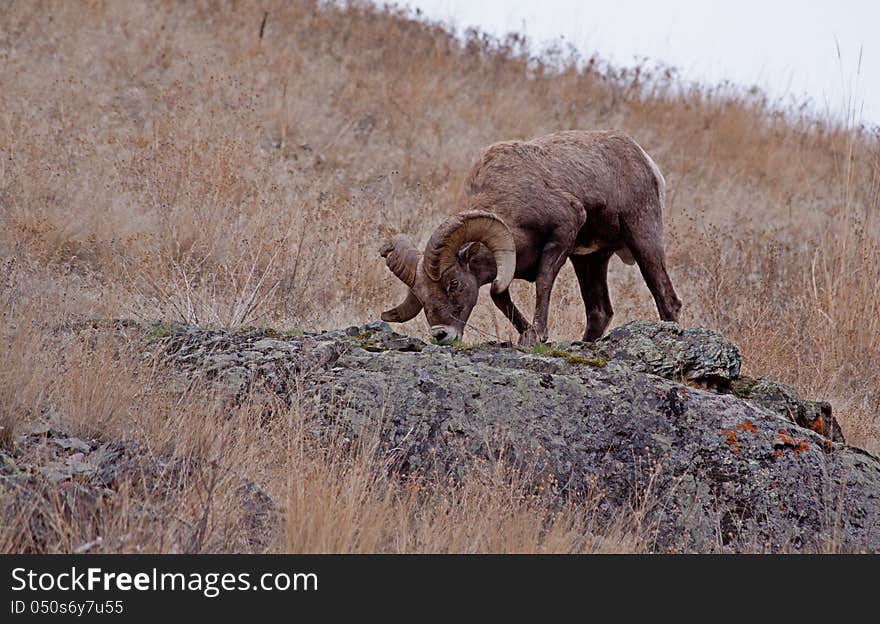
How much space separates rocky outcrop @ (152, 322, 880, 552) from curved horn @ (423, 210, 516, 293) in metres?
1.46

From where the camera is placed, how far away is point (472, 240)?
23.6ft

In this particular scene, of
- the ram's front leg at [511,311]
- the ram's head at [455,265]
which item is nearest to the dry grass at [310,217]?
the ram's head at [455,265]

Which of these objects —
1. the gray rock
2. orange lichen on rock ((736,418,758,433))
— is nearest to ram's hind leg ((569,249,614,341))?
the gray rock

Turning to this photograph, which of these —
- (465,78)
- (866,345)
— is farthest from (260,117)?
(866,345)

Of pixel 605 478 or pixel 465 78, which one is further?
pixel 465 78

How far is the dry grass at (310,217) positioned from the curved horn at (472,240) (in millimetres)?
1579

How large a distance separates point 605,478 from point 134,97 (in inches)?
467

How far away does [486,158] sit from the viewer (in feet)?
26.0

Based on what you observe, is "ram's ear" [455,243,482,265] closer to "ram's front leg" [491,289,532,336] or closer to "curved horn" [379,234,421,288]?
"curved horn" [379,234,421,288]

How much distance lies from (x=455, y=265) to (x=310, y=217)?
4.79m

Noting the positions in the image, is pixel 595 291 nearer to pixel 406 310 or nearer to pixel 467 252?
pixel 467 252

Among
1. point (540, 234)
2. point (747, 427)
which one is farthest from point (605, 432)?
point (540, 234)
